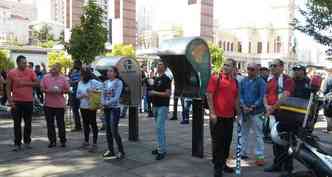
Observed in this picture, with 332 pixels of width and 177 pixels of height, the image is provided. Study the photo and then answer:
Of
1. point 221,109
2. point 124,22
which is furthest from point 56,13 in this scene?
point 221,109

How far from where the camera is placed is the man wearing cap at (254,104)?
23.0 feet

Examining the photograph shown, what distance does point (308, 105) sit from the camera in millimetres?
4148

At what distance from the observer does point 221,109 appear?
5.97m

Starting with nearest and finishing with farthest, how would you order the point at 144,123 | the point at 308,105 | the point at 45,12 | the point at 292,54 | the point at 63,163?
the point at 308,105 → the point at 63,163 → the point at 144,123 → the point at 292,54 → the point at 45,12

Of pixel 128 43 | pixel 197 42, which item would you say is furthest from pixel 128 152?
pixel 128 43

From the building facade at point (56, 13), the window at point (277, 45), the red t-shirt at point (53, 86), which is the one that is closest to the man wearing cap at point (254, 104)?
the red t-shirt at point (53, 86)

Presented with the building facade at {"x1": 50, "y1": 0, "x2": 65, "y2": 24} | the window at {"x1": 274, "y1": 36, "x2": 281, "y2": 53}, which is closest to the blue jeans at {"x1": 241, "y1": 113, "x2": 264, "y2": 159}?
the window at {"x1": 274, "y1": 36, "x2": 281, "y2": 53}

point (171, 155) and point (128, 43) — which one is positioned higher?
point (128, 43)

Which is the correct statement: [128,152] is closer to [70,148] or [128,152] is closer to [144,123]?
[70,148]

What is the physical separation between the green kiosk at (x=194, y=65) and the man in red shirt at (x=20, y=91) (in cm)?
249

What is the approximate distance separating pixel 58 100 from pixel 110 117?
4.78ft

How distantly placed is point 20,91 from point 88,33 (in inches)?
281

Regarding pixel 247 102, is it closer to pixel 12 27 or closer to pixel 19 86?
pixel 19 86

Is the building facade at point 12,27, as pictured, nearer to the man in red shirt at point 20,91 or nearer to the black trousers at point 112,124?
the man in red shirt at point 20,91
